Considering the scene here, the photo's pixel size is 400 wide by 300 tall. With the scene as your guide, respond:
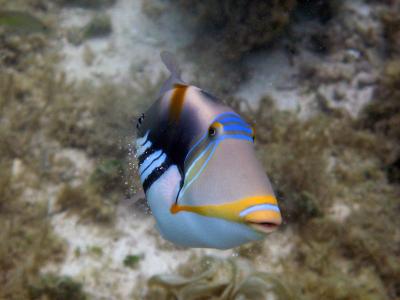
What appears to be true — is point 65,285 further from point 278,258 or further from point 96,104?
point 96,104

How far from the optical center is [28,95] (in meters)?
5.01

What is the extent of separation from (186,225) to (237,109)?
12.2 feet

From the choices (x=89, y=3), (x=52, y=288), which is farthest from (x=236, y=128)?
(x=89, y=3)

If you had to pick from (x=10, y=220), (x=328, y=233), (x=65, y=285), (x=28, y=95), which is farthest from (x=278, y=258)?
(x=28, y=95)

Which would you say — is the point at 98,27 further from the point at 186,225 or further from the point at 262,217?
the point at 262,217

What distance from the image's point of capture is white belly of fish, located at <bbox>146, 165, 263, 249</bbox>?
0.93 metres

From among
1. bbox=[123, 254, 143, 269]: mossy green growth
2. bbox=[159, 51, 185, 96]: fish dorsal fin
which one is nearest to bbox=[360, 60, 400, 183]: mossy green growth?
bbox=[123, 254, 143, 269]: mossy green growth

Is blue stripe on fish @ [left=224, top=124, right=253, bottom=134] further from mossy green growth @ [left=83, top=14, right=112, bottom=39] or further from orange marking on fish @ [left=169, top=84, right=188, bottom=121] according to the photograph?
mossy green growth @ [left=83, top=14, right=112, bottom=39]

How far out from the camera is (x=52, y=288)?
311 cm

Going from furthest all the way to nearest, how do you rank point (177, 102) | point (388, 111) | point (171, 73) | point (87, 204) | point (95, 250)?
point (388, 111), point (87, 204), point (95, 250), point (171, 73), point (177, 102)

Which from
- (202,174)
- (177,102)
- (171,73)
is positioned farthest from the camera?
(171,73)

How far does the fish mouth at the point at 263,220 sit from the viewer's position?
87 centimetres

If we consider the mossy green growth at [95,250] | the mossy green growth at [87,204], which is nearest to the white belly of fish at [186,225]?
the mossy green growth at [95,250]

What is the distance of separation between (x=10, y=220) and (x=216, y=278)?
2.33 meters
